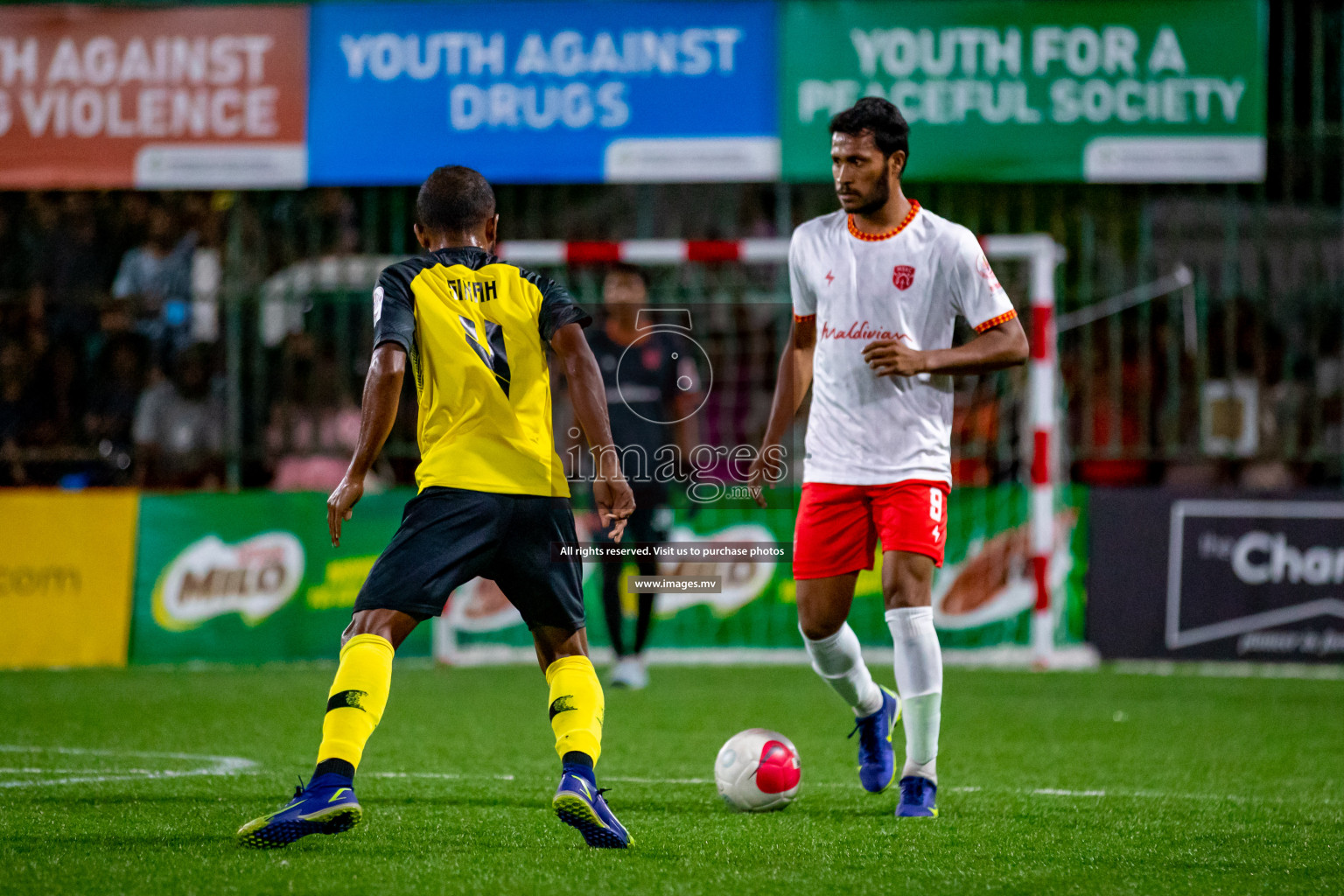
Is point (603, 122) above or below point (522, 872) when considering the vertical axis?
above

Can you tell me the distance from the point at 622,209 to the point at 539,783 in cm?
690

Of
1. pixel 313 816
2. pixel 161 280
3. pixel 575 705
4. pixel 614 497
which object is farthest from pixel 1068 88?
pixel 313 816

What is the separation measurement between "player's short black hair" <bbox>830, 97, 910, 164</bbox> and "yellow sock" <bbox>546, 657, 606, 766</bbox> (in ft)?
5.82

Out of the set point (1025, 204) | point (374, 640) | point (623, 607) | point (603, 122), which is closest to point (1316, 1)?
point (1025, 204)

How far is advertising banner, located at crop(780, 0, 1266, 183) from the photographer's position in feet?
34.3

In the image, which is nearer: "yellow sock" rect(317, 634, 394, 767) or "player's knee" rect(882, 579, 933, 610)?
"yellow sock" rect(317, 634, 394, 767)

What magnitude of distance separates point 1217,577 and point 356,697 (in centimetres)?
732

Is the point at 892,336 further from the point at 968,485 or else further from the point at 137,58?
the point at 137,58

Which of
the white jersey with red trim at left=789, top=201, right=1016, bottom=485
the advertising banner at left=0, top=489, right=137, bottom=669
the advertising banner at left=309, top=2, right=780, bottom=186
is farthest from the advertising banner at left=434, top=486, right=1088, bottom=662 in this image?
the white jersey with red trim at left=789, top=201, right=1016, bottom=485

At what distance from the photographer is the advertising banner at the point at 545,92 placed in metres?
10.7

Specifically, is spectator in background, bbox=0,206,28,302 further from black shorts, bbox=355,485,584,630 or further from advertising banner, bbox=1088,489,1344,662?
black shorts, bbox=355,485,584,630

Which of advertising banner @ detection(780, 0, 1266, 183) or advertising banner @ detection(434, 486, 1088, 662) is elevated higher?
advertising banner @ detection(780, 0, 1266, 183)

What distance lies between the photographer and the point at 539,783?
5.55 meters

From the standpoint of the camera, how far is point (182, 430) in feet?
36.5
